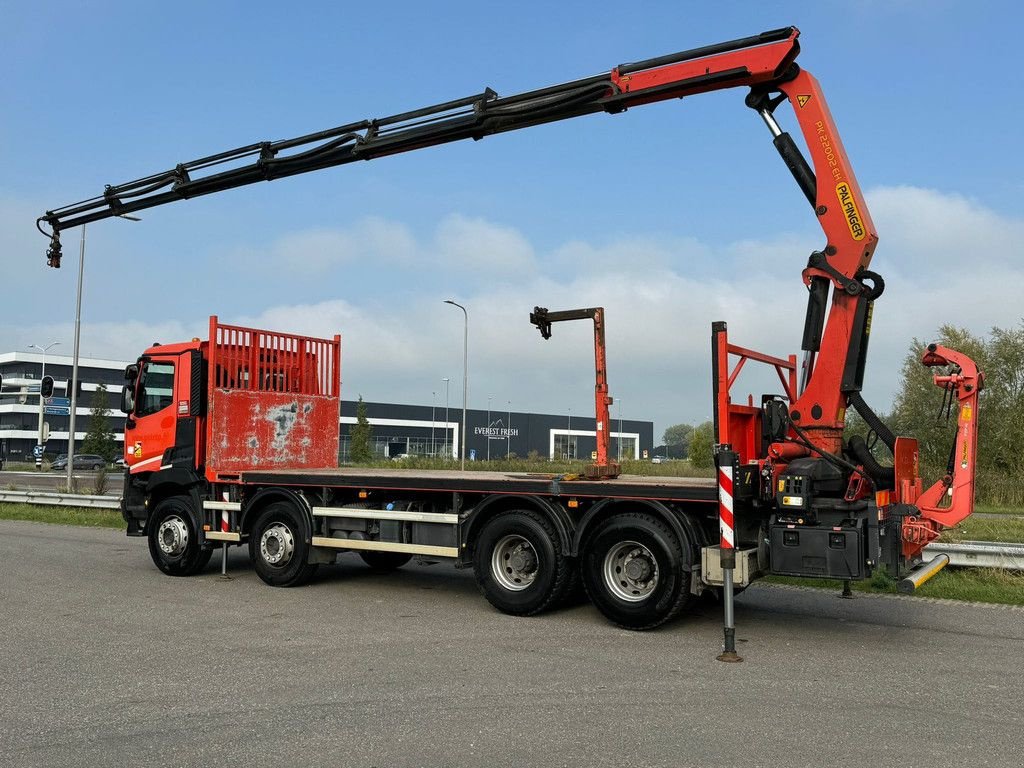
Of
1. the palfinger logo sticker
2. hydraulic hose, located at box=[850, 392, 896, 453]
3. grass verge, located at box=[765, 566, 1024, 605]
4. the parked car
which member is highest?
the palfinger logo sticker

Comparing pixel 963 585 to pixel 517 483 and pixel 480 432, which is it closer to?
pixel 517 483

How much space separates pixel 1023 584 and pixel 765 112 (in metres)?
6.22

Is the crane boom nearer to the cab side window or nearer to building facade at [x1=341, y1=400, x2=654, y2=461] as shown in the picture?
the cab side window

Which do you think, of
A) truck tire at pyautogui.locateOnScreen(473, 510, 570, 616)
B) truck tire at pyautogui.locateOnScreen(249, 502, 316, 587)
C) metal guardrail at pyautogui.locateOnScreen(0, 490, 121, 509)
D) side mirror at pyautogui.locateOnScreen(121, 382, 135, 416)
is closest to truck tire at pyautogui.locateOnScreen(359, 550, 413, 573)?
truck tire at pyautogui.locateOnScreen(249, 502, 316, 587)

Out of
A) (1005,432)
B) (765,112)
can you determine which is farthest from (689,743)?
(1005,432)

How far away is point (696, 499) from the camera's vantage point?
25.9 feet

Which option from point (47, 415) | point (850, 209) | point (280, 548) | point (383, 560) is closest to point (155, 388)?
point (280, 548)

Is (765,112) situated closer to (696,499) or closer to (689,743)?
(696,499)

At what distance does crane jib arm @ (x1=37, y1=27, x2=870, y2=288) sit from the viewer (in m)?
8.47

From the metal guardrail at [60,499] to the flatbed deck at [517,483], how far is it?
10.9 meters

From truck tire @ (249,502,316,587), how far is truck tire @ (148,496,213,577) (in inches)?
37.4

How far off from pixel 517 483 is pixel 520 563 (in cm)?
83

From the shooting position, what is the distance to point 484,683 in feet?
20.6

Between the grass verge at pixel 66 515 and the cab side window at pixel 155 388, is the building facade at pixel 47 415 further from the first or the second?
the cab side window at pixel 155 388
